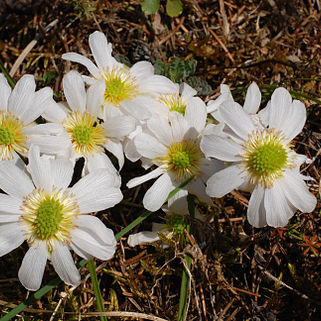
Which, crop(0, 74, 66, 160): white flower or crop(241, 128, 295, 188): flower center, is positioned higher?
crop(0, 74, 66, 160): white flower

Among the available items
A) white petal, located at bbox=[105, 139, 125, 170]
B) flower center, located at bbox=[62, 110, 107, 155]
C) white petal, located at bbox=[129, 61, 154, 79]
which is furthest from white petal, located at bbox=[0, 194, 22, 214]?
white petal, located at bbox=[129, 61, 154, 79]

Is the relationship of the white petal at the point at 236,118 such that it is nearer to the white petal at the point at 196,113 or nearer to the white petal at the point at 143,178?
the white petal at the point at 196,113

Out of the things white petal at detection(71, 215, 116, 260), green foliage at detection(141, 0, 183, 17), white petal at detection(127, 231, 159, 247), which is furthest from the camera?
green foliage at detection(141, 0, 183, 17)

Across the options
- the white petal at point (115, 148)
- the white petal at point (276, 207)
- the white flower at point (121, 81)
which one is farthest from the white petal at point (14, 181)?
the white petal at point (276, 207)

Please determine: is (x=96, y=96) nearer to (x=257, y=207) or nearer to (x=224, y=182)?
(x=224, y=182)

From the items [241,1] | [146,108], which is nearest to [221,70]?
[241,1]

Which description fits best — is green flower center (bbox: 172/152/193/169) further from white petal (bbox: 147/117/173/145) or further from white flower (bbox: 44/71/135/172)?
white flower (bbox: 44/71/135/172)

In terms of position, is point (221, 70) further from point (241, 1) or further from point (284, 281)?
point (284, 281)
